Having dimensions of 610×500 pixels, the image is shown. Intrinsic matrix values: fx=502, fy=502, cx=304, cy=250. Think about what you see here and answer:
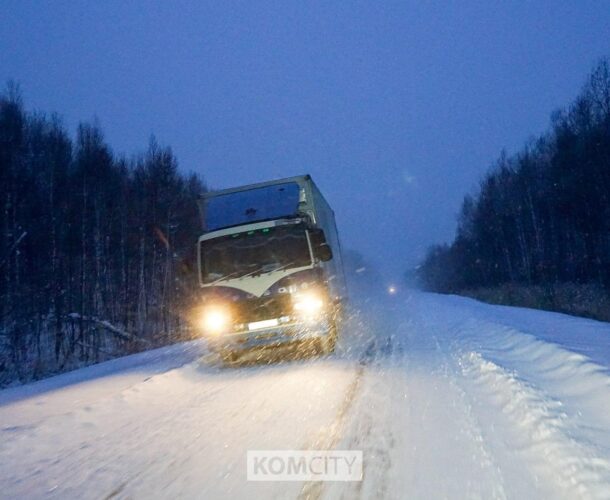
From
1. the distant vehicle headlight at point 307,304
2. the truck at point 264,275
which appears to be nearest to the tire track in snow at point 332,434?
the distant vehicle headlight at point 307,304

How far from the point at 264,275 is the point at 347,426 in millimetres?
5212

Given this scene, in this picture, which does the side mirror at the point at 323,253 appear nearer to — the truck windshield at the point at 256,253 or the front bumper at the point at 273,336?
the truck windshield at the point at 256,253

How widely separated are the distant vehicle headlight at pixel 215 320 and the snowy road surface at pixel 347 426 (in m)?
0.89

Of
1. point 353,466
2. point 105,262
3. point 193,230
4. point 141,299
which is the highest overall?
point 193,230

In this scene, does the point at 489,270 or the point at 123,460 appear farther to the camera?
the point at 489,270

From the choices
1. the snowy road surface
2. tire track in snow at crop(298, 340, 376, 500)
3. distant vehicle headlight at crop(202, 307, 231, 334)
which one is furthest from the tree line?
tire track in snow at crop(298, 340, 376, 500)

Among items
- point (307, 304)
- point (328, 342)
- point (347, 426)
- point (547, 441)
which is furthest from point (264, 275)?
point (547, 441)

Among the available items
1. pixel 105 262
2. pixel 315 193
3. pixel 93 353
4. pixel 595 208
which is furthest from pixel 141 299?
pixel 595 208

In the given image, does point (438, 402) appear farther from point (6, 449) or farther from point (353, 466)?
point (6, 449)

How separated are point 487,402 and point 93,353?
19883 mm

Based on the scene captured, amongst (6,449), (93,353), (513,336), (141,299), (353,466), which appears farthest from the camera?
(141,299)

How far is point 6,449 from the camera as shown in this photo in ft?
18.4

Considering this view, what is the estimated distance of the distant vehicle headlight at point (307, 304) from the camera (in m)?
10.2

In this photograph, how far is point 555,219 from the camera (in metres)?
40.8
